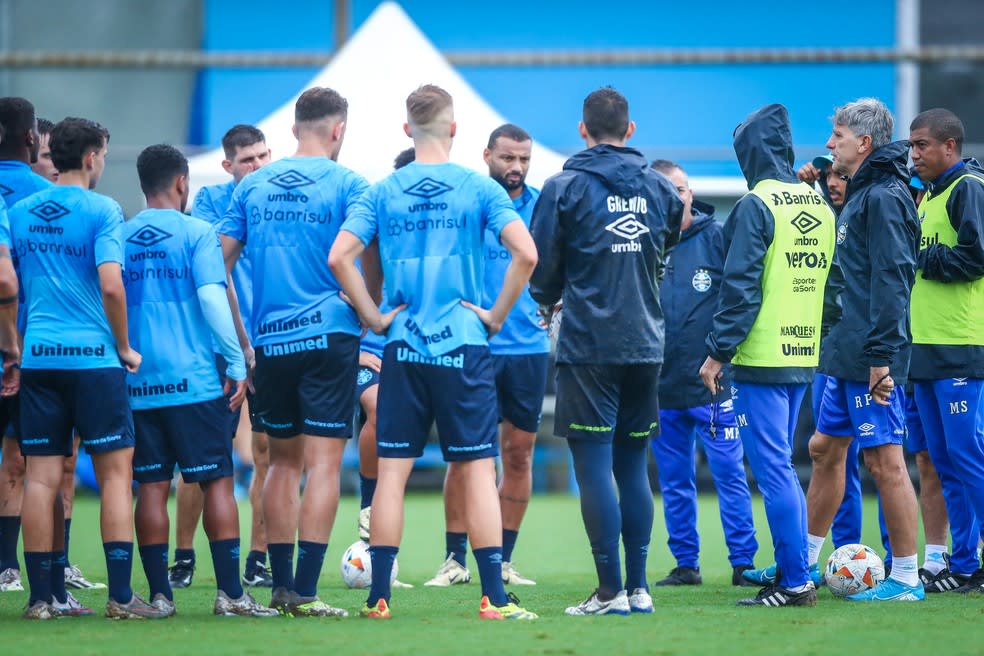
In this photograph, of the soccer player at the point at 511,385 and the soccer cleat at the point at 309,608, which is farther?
the soccer player at the point at 511,385

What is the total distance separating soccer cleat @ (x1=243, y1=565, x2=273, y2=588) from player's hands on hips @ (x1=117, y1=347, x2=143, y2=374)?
7.42 feet

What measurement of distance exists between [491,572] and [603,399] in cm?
95

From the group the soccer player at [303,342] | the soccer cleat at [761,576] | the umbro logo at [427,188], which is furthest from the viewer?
the soccer cleat at [761,576]

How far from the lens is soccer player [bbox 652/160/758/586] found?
8234 mm

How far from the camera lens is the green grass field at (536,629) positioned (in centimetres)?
542

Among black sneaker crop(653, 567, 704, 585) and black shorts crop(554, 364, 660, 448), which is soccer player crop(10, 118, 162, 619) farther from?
black sneaker crop(653, 567, 704, 585)

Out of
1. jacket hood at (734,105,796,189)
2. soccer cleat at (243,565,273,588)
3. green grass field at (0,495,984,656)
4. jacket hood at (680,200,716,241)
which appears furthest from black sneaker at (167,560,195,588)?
jacket hood at (734,105,796,189)

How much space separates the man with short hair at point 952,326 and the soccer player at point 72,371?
4150 mm

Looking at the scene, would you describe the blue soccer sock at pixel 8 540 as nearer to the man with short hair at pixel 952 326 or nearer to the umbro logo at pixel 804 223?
the umbro logo at pixel 804 223

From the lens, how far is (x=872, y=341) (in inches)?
269

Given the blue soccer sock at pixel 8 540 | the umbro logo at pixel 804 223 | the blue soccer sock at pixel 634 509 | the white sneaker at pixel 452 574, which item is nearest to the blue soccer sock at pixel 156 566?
the blue soccer sock at pixel 8 540

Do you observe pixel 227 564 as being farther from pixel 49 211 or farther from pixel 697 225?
pixel 697 225

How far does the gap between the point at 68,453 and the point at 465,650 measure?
229 centimetres

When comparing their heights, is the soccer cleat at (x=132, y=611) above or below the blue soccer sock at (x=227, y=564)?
below
